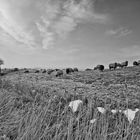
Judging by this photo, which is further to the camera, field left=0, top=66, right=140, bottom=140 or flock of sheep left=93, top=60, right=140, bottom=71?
flock of sheep left=93, top=60, right=140, bottom=71

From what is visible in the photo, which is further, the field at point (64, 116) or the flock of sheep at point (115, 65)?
the flock of sheep at point (115, 65)

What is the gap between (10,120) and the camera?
282 centimetres

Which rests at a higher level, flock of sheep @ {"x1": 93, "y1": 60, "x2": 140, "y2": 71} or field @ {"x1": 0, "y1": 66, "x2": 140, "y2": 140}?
flock of sheep @ {"x1": 93, "y1": 60, "x2": 140, "y2": 71}

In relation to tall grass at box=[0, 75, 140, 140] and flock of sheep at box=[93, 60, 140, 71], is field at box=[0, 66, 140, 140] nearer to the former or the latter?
tall grass at box=[0, 75, 140, 140]

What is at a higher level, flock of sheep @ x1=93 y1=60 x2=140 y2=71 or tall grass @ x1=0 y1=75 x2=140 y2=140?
flock of sheep @ x1=93 y1=60 x2=140 y2=71

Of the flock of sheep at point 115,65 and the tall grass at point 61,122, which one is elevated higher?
the flock of sheep at point 115,65

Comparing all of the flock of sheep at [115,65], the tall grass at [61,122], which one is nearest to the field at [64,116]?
the tall grass at [61,122]

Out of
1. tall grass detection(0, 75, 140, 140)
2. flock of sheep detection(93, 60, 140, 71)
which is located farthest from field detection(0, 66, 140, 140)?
flock of sheep detection(93, 60, 140, 71)

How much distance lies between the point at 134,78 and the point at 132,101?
10.2 ft

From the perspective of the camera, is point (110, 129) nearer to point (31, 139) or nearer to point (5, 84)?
point (31, 139)

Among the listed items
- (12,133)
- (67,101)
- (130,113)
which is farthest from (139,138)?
(67,101)

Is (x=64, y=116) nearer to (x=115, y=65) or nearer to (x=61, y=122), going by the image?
(x=61, y=122)

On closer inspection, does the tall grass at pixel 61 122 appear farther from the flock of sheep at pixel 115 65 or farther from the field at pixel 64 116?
the flock of sheep at pixel 115 65

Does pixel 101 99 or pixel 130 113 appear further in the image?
pixel 101 99
